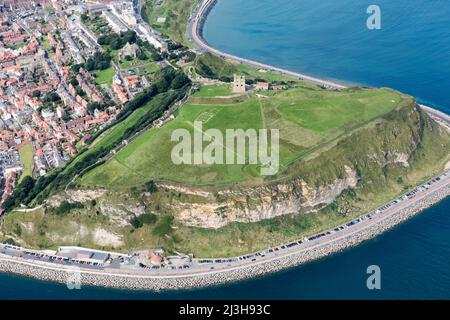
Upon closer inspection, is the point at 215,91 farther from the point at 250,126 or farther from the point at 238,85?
the point at 250,126

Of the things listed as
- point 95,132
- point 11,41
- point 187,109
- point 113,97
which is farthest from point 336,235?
point 11,41

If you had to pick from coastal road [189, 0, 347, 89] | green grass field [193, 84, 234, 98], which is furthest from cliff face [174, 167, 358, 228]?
coastal road [189, 0, 347, 89]

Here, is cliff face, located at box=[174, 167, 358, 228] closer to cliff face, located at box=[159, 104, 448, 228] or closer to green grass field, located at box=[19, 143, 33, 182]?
cliff face, located at box=[159, 104, 448, 228]

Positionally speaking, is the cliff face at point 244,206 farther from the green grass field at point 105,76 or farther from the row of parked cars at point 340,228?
the green grass field at point 105,76

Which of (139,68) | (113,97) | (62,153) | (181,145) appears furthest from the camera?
(139,68)

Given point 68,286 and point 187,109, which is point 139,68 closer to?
point 187,109

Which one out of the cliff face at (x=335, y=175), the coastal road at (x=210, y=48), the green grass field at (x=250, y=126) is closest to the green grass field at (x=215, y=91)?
the green grass field at (x=250, y=126)

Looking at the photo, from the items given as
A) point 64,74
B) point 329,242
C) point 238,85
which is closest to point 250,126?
point 238,85
